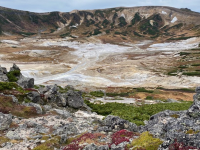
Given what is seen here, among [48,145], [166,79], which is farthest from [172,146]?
[166,79]

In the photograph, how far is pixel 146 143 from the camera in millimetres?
9531

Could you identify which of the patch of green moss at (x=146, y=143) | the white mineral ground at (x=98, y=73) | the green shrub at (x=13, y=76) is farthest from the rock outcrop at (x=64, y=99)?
the white mineral ground at (x=98, y=73)

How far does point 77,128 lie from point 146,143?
8626 mm

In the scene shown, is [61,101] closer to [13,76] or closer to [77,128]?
[77,128]

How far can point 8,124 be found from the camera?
51.2 feet

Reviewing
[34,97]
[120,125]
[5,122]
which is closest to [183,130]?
[120,125]

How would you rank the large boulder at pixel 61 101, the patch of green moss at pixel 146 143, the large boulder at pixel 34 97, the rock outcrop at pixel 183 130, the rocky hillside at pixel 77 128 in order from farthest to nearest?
the large boulder at pixel 61 101, the large boulder at pixel 34 97, the rocky hillside at pixel 77 128, the patch of green moss at pixel 146 143, the rock outcrop at pixel 183 130

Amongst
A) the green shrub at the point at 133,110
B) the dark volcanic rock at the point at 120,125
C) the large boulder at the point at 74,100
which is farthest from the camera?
the large boulder at the point at 74,100

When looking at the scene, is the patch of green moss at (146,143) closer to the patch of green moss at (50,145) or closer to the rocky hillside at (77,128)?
the rocky hillside at (77,128)

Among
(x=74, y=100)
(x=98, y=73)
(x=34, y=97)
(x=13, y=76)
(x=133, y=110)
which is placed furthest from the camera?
(x=98, y=73)

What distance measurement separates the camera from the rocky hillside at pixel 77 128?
9570 millimetres

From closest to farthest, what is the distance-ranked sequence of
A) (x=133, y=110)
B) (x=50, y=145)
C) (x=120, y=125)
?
(x=50, y=145), (x=120, y=125), (x=133, y=110)

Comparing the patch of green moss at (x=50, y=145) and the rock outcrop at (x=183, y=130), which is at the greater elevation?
the rock outcrop at (x=183, y=130)

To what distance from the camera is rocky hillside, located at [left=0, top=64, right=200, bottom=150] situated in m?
9.57
